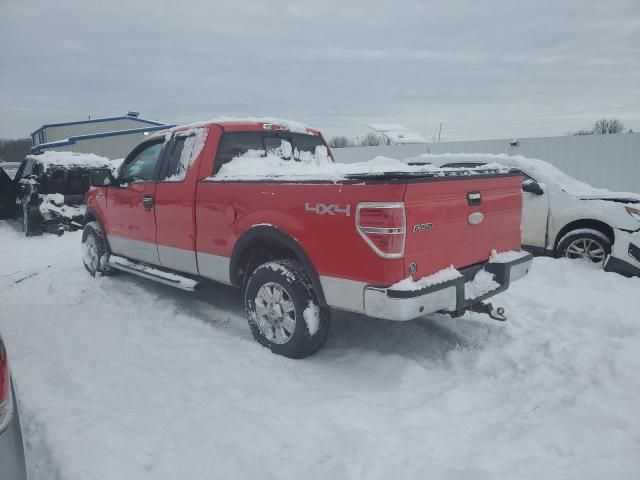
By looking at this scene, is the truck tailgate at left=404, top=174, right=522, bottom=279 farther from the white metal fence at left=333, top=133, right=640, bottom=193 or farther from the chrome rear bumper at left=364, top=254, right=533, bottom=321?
the white metal fence at left=333, top=133, right=640, bottom=193

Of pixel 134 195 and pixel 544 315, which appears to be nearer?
pixel 544 315

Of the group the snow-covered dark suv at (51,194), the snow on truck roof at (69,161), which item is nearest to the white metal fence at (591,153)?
the snow on truck roof at (69,161)

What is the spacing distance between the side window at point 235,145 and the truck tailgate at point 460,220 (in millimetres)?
2220

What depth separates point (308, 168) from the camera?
441 centimetres

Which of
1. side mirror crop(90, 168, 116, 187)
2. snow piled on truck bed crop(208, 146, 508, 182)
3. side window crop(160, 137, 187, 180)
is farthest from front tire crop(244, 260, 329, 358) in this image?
side mirror crop(90, 168, 116, 187)

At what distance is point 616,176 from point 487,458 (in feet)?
38.6

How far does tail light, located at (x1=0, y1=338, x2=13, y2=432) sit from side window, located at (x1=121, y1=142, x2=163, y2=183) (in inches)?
138

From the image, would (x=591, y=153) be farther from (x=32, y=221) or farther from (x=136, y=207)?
(x=32, y=221)

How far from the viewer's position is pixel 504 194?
161 inches

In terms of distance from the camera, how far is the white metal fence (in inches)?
458

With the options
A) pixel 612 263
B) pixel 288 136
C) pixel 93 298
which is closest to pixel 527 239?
pixel 612 263

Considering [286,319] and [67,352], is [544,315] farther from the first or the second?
[67,352]

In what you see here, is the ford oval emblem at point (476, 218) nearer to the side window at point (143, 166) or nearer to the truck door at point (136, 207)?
the truck door at point (136, 207)

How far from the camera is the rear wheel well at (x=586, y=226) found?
6543 millimetres
